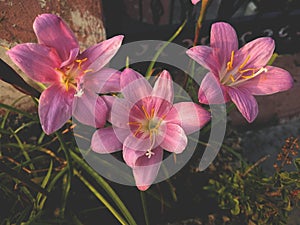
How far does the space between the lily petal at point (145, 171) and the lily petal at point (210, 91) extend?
0.13 metres

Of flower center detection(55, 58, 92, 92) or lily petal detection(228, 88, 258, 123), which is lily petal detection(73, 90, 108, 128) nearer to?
flower center detection(55, 58, 92, 92)

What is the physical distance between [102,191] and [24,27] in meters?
0.43

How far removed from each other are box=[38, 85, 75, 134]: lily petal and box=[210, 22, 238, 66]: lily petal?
0.82 ft

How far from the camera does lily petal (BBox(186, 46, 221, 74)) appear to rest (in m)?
0.64

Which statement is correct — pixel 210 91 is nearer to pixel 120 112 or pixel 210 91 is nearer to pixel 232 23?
pixel 120 112

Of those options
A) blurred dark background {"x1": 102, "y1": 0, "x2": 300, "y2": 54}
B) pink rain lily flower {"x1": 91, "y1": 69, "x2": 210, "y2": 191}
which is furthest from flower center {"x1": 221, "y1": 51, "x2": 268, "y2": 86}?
blurred dark background {"x1": 102, "y1": 0, "x2": 300, "y2": 54}

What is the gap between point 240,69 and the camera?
716 mm

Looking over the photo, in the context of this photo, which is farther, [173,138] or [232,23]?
[232,23]

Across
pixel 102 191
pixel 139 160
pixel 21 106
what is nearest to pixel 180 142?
pixel 139 160

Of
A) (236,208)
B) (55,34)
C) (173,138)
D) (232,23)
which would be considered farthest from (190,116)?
(232,23)

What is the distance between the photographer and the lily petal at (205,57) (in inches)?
25.4

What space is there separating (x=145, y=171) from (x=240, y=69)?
0.81ft

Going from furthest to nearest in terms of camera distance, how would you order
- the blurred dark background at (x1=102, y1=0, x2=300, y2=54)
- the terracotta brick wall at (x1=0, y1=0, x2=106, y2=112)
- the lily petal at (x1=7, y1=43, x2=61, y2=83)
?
the blurred dark background at (x1=102, y1=0, x2=300, y2=54) → the terracotta brick wall at (x1=0, y1=0, x2=106, y2=112) → the lily petal at (x1=7, y1=43, x2=61, y2=83)

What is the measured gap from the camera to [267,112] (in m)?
1.42
